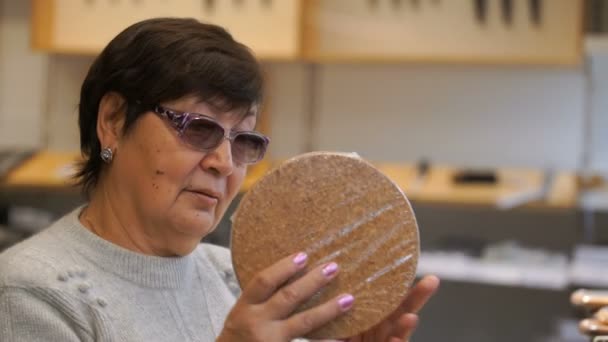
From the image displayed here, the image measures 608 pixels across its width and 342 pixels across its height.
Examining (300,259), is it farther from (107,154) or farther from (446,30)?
(446,30)

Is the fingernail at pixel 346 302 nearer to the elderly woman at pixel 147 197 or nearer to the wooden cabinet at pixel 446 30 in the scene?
the elderly woman at pixel 147 197

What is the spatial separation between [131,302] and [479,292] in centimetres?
286

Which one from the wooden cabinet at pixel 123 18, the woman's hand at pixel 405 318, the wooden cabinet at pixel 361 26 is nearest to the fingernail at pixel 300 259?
the woman's hand at pixel 405 318

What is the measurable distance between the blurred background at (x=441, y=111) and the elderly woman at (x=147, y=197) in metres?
2.13

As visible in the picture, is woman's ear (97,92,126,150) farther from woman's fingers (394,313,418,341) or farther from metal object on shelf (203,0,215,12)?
metal object on shelf (203,0,215,12)

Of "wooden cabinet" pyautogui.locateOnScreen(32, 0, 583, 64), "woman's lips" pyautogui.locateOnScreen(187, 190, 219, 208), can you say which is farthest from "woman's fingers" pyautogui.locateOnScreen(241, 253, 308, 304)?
"wooden cabinet" pyautogui.locateOnScreen(32, 0, 583, 64)

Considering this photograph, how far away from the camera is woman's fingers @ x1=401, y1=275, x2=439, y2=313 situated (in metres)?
1.36

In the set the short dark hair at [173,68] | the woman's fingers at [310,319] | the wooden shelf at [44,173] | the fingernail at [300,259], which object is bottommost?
the wooden shelf at [44,173]

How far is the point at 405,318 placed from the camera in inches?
54.1

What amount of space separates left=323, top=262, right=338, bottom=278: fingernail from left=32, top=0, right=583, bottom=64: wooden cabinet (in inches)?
101

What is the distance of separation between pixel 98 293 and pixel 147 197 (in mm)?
151

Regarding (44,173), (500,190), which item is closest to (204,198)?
(500,190)

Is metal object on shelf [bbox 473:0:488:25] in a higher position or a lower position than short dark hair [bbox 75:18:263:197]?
lower

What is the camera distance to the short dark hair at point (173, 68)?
53.6 inches
